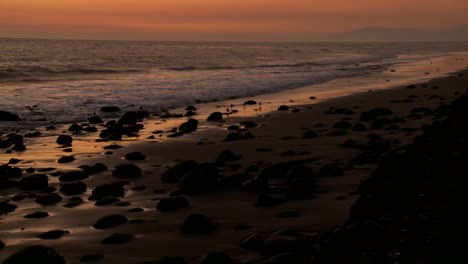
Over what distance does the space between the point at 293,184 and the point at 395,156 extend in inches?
86.9

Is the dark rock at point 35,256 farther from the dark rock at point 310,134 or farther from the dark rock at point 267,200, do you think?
the dark rock at point 310,134

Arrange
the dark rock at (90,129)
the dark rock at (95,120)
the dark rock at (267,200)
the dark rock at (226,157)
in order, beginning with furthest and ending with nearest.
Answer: the dark rock at (95,120)
the dark rock at (90,129)
the dark rock at (226,157)
the dark rock at (267,200)

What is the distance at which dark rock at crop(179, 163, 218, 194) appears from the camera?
944 cm

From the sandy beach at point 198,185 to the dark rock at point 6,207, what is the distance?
2 centimetres

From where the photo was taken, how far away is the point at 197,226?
7234mm

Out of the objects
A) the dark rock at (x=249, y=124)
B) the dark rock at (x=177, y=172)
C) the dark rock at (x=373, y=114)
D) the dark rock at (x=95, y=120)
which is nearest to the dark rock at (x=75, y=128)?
the dark rock at (x=95, y=120)

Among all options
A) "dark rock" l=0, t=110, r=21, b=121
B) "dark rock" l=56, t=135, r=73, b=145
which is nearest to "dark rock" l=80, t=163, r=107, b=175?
"dark rock" l=56, t=135, r=73, b=145

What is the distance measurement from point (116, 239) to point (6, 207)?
302cm

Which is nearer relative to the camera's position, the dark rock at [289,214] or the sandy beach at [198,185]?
the sandy beach at [198,185]

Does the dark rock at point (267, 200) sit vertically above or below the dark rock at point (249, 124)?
above

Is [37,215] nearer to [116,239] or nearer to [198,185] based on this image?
[116,239]

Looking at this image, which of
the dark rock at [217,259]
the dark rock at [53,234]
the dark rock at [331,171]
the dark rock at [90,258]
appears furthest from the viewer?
the dark rock at [331,171]

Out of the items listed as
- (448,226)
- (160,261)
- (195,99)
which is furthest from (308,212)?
(195,99)

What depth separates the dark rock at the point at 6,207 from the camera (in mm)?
8828
